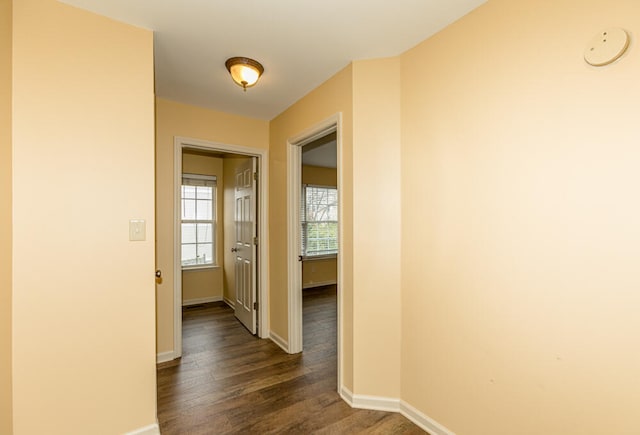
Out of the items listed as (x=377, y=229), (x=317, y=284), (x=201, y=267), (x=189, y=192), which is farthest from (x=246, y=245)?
(x=317, y=284)

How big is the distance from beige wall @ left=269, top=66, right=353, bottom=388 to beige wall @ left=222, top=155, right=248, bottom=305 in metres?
1.23

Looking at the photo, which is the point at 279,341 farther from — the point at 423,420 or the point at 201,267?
the point at 201,267

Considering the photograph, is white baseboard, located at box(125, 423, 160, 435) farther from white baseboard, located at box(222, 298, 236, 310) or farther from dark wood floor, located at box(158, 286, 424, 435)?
white baseboard, located at box(222, 298, 236, 310)

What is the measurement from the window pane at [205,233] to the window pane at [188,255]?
174mm

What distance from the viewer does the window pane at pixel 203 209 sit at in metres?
4.63

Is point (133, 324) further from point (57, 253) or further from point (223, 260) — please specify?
point (223, 260)

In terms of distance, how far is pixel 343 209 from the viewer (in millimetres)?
2166

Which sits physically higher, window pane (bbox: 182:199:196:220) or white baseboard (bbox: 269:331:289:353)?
window pane (bbox: 182:199:196:220)

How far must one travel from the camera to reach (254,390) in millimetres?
2268

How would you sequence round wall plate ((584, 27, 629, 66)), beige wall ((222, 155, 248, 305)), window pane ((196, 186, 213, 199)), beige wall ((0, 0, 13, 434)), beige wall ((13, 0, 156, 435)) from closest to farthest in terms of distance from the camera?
round wall plate ((584, 27, 629, 66)) → beige wall ((0, 0, 13, 434)) → beige wall ((13, 0, 156, 435)) → beige wall ((222, 155, 248, 305)) → window pane ((196, 186, 213, 199))

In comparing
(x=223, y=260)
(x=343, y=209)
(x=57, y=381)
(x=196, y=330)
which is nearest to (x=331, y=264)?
(x=223, y=260)

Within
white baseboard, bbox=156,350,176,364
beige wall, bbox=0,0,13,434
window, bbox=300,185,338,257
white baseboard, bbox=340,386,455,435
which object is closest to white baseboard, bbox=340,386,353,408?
white baseboard, bbox=340,386,455,435

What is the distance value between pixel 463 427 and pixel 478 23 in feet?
7.40

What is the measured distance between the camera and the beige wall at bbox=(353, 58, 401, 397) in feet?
6.64
